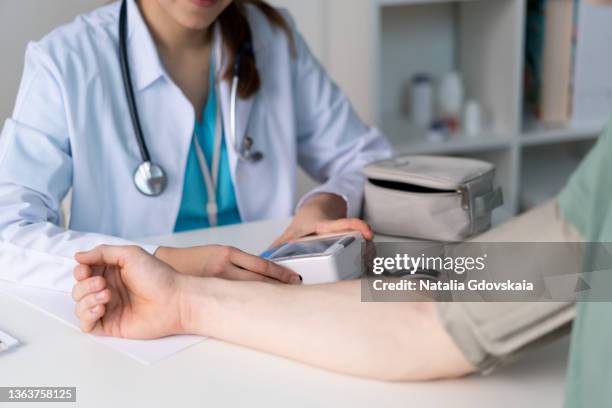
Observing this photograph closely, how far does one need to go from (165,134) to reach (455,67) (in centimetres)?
161

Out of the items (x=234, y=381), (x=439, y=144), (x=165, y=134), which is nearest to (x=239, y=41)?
(x=165, y=134)

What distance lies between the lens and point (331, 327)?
93 centimetres

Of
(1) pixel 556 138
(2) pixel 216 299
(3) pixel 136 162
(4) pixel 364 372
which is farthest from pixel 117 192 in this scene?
(1) pixel 556 138

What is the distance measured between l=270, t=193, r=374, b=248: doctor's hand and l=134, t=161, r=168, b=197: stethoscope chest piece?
0.27m

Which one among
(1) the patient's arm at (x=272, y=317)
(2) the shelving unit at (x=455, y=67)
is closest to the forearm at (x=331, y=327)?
(1) the patient's arm at (x=272, y=317)

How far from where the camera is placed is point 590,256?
0.79 metres

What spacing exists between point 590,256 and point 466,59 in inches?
82.7

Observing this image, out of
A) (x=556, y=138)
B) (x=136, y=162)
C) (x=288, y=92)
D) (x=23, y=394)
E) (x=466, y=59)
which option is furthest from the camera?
(x=466, y=59)

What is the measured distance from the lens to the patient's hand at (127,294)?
0.98m

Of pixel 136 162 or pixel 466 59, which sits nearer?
pixel 136 162

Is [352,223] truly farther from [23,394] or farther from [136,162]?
[23,394]

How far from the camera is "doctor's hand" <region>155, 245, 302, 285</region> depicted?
42.3 inches

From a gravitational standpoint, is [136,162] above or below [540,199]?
above

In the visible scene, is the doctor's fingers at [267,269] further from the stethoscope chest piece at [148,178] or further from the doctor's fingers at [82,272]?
the stethoscope chest piece at [148,178]
